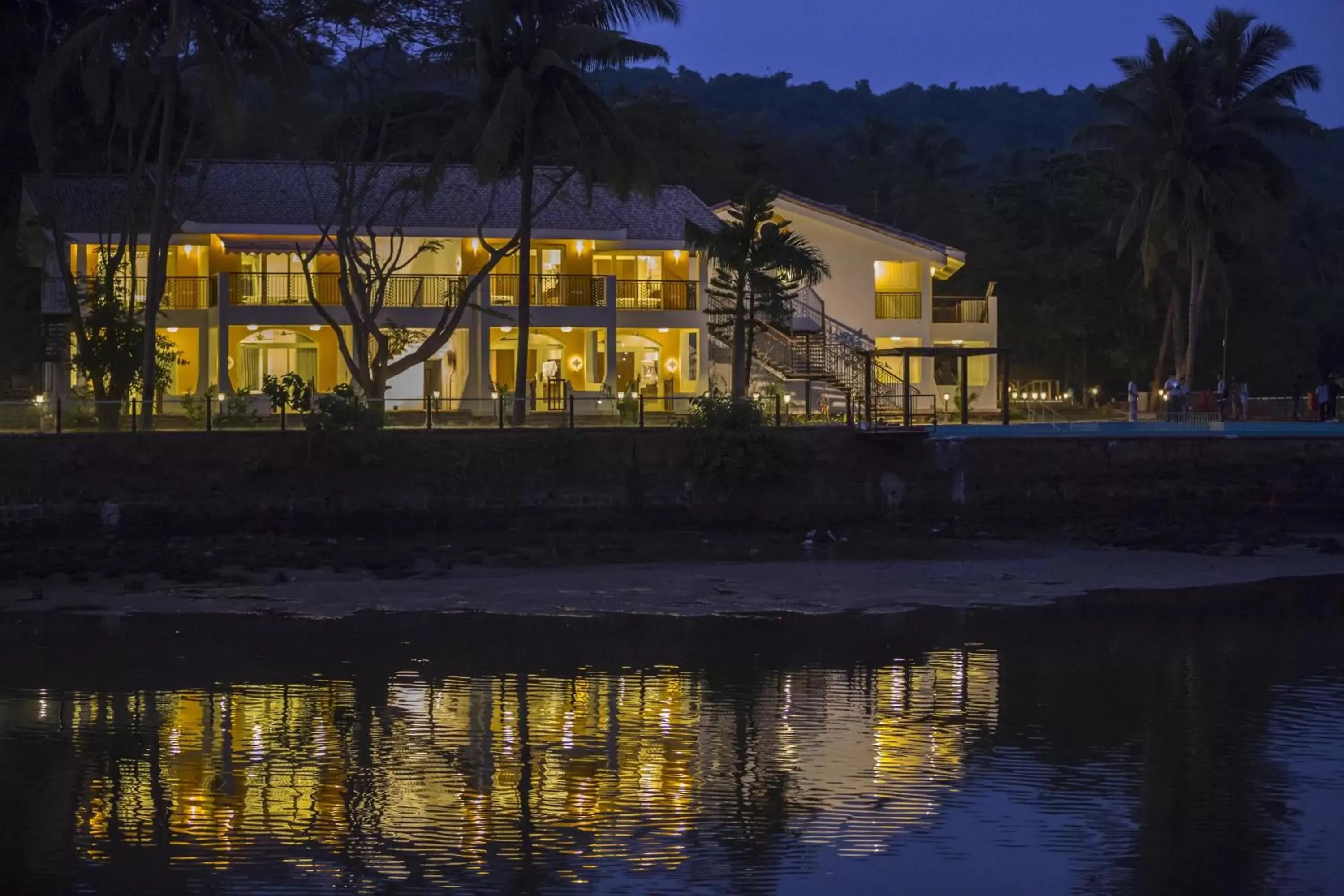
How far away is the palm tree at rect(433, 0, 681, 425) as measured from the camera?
37562mm

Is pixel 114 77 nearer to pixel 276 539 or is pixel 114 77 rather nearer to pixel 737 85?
pixel 276 539

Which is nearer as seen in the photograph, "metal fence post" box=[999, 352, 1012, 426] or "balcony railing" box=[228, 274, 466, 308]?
"metal fence post" box=[999, 352, 1012, 426]

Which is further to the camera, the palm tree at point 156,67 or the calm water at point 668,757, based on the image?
the palm tree at point 156,67

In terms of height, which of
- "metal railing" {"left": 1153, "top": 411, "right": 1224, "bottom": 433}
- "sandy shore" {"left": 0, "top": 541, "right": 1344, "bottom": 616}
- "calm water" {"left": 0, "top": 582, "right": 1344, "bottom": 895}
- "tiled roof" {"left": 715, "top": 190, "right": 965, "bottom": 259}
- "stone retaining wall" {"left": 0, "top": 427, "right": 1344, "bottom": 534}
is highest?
"tiled roof" {"left": 715, "top": 190, "right": 965, "bottom": 259}

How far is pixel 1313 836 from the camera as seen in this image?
13.0 metres

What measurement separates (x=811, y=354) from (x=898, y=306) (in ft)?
19.2

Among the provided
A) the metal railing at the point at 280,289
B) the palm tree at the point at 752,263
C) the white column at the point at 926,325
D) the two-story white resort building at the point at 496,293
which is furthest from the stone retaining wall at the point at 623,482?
the white column at the point at 926,325

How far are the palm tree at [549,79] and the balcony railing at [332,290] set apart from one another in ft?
21.5

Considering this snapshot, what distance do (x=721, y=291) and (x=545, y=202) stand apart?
6.03m

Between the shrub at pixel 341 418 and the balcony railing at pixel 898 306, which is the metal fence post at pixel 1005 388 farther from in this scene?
the shrub at pixel 341 418

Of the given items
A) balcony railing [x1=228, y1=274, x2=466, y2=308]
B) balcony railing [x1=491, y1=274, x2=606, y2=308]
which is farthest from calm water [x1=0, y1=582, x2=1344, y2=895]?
balcony railing [x1=491, y1=274, x2=606, y2=308]

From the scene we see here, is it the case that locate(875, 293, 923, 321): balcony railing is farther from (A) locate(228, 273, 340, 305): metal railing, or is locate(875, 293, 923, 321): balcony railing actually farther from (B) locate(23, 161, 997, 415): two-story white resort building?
(A) locate(228, 273, 340, 305): metal railing

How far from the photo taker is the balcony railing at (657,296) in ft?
156

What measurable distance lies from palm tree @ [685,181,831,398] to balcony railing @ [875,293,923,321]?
27.9ft
